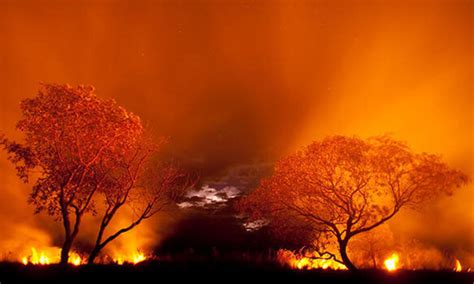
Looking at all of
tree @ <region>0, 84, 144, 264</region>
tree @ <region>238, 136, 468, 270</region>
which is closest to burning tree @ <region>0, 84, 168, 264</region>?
tree @ <region>0, 84, 144, 264</region>

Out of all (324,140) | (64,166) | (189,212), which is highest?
(189,212)

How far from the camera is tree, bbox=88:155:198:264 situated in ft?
91.3

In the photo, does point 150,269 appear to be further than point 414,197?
No

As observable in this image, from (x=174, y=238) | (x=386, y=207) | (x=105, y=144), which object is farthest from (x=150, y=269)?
(x=174, y=238)

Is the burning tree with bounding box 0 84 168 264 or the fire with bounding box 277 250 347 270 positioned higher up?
the burning tree with bounding box 0 84 168 264

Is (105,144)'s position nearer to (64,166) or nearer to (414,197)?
(64,166)

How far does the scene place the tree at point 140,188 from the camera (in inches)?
1096

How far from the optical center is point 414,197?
89.7ft

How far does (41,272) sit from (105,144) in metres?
9.08

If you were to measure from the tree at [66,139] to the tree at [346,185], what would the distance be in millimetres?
10122

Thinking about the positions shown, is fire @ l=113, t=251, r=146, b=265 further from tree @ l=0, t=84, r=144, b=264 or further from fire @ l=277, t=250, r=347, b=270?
fire @ l=277, t=250, r=347, b=270

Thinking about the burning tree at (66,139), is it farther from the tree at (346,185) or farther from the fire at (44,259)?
the tree at (346,185)

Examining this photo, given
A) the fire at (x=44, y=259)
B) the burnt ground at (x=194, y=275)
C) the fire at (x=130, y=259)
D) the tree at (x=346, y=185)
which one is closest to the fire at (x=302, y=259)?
the tree at (x=346, y=185)

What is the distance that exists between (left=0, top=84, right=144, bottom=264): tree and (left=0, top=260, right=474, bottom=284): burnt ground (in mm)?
5471
